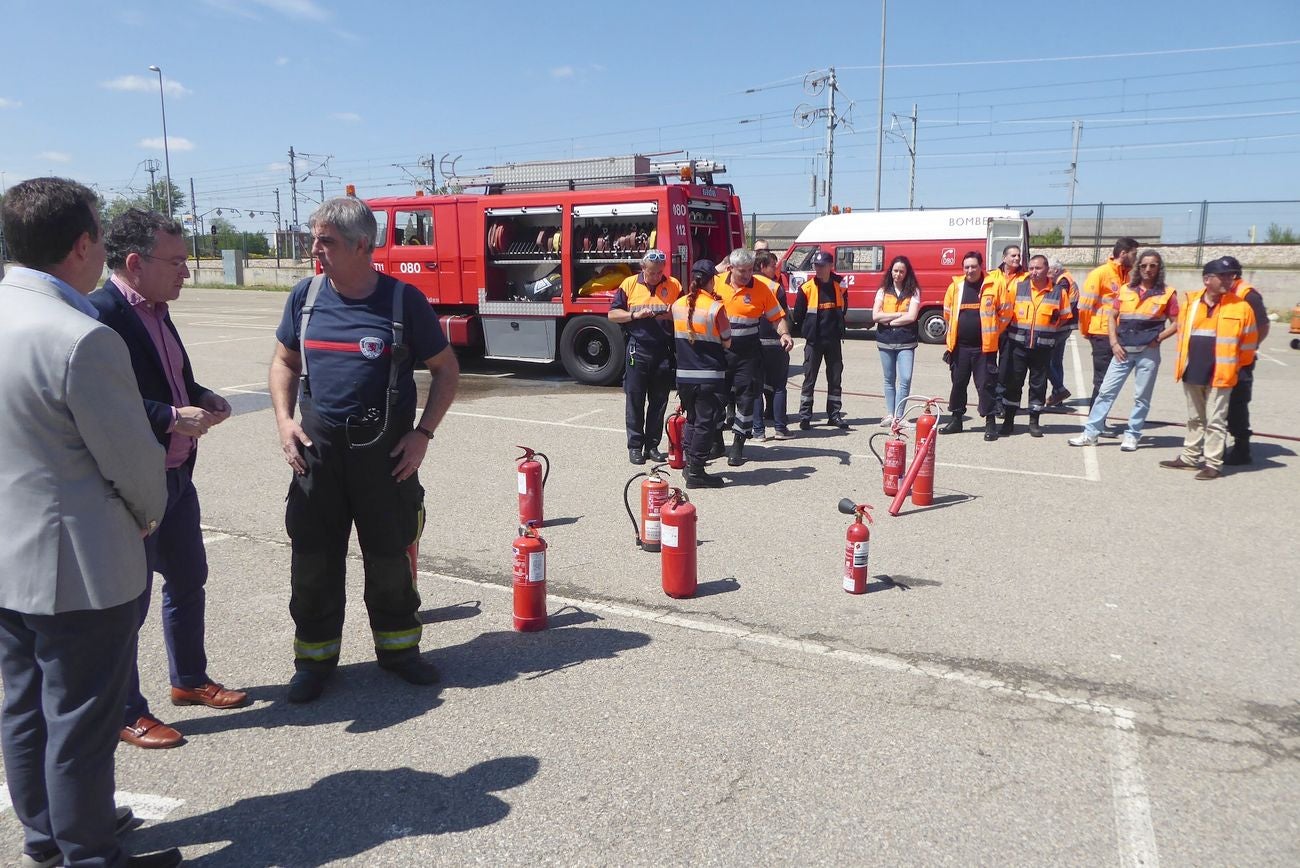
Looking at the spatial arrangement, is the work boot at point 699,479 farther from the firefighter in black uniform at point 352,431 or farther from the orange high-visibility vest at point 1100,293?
the orange high-visibility vest at point 1100,293

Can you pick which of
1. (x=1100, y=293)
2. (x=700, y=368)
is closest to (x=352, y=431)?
(x=700, y=368)

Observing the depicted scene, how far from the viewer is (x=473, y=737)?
354cm

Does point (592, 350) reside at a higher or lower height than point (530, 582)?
higher

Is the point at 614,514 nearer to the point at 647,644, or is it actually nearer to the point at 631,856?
the point at 647,644

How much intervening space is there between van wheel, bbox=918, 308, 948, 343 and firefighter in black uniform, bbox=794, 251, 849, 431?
8636 mm

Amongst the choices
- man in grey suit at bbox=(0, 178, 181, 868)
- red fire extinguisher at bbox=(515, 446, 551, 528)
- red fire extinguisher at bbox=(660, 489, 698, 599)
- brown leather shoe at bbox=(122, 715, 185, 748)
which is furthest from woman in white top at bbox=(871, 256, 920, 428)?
man in grey suit at bbox=(0, 178, 181, 868)

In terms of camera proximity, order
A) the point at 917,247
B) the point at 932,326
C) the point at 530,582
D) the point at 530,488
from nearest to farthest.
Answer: the point at 530,582, the point at 530,488, the point at 932,326, the point at 917,247

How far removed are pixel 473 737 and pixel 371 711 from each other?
1.69 ft

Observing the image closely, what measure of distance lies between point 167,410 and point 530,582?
6.27 feet

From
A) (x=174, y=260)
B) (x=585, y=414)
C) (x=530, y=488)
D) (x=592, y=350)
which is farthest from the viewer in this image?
(x=592, y=350)

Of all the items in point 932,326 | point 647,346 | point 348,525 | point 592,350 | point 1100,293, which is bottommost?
point 348,525

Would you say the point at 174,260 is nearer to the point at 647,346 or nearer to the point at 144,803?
the point at 144,803

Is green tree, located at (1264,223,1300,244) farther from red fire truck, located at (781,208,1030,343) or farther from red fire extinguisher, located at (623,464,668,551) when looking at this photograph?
red fire extinguisher, located at (623,464,668,551)

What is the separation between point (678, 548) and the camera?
192 inches
